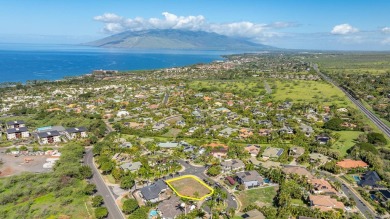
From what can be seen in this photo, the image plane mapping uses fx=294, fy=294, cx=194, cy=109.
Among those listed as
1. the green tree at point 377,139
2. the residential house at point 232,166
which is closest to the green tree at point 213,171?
the residential house at point 232,166

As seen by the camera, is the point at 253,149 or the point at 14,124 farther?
the point at 14,124

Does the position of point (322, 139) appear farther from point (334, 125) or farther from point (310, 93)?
point (310, 93)

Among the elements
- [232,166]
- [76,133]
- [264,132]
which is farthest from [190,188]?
[76,133]

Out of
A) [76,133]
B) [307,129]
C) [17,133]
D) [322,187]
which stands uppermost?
[307,129]

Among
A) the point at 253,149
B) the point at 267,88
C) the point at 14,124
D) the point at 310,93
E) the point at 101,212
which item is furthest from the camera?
the point at 267,88

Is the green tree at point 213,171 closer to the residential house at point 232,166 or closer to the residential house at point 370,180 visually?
the residential house at point 232,166

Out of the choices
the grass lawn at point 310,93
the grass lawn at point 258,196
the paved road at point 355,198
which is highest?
the grass lawn at point 310,93

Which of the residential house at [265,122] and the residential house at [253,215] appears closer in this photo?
the residential house at [253,215]

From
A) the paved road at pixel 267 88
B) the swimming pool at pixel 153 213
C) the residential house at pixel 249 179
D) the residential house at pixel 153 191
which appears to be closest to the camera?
the swimming pool at pixel 153 213
